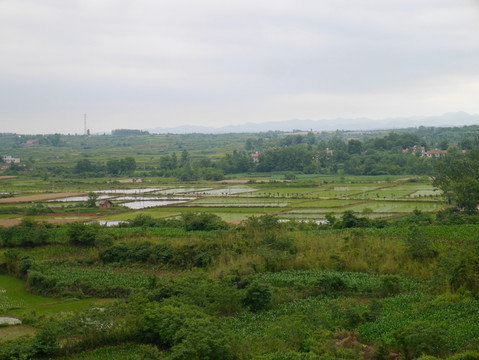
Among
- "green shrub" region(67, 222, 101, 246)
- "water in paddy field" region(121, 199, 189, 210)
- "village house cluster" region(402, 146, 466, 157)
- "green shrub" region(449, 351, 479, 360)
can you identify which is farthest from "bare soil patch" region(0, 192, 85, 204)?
"village house cluster" region(402, 146, 466, 157)

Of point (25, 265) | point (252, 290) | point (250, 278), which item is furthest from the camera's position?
point (25, 265)

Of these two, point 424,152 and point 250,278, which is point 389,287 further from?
point 424,152

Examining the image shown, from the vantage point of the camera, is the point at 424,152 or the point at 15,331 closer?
the point at 15,331

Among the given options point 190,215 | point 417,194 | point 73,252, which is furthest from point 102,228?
point 417,194

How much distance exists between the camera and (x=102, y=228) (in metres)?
28.7

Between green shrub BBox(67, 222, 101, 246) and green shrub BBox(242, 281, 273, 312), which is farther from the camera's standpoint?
green shrub BBox(67, 222, 101, 246)

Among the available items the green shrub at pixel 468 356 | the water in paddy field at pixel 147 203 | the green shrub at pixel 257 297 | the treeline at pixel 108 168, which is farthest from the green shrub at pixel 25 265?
the treeline at pixel 108 168

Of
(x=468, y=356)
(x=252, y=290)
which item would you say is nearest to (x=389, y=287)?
(x=252, y=290)

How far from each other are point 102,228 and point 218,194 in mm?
18581

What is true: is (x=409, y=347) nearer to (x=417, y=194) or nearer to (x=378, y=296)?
(x=378, y=296)

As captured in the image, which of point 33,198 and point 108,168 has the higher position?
point 108,168

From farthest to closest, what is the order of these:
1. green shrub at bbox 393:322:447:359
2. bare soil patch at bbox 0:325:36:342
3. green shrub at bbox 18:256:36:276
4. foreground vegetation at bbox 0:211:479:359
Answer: green shrub at bbox 18:256:36:276 → bare soil patch at bbox 0:325:36:342 → foreground vegetation at bbox 0:211:479:359 → green shrub at bbox 393:322:447:359

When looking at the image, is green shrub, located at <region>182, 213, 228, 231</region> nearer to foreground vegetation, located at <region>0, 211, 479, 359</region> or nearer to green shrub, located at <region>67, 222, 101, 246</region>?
foreground vegetation, located at <region>0, 211, 479, 359</region>

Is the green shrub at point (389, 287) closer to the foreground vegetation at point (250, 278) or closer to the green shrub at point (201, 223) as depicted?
the foreground vegetation at point (250, 278)
